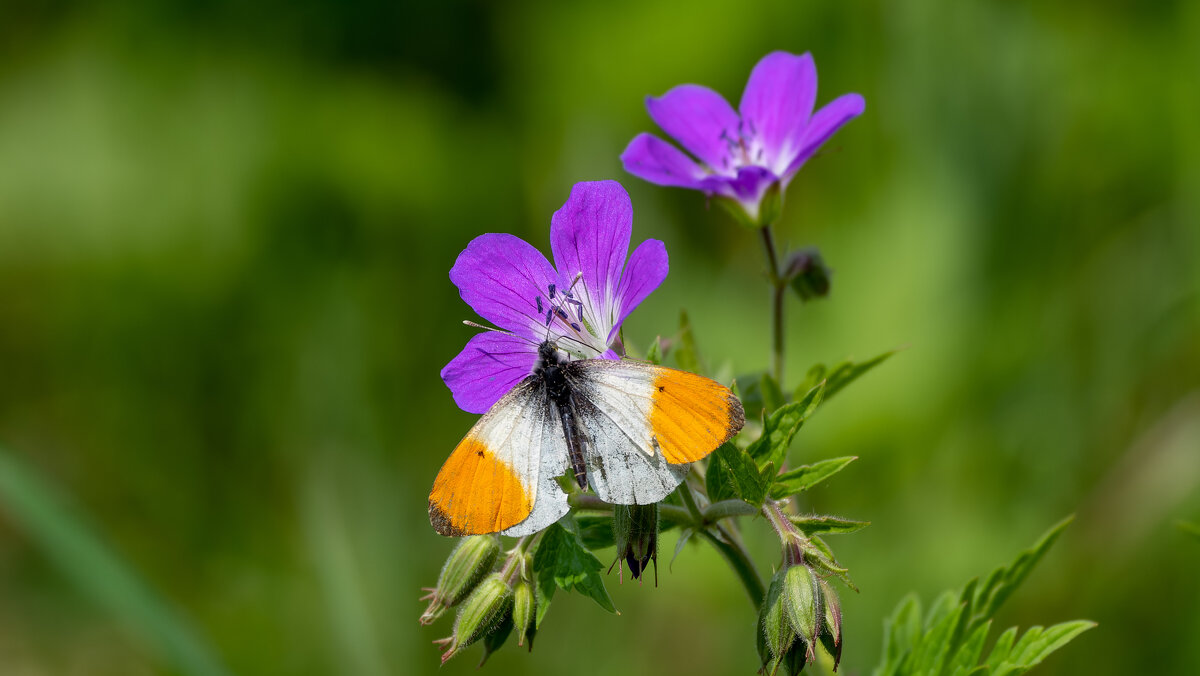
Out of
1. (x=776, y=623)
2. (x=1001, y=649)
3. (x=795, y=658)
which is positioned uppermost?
(x=776, y=623)

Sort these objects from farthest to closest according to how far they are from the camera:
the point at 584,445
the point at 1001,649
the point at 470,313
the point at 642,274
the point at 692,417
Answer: the point at 470,313 < the point at 1001,649 < the point at 642,274 < the point at 584,445 < the point at 692,417

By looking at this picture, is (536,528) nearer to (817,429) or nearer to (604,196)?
(604,196)

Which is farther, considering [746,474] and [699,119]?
[699,119]

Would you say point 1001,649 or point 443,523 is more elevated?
point 443,523

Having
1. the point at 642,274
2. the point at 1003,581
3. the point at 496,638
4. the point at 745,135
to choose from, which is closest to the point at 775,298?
the point at 745,135

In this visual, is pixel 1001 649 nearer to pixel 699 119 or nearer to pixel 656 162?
pixel 656 162

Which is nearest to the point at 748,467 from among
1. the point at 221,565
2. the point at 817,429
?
the point at 817,429

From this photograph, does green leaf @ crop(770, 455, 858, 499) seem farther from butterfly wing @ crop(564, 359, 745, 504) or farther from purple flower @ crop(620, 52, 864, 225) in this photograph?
purple flower @ crop(620, 52, 864, 225)
